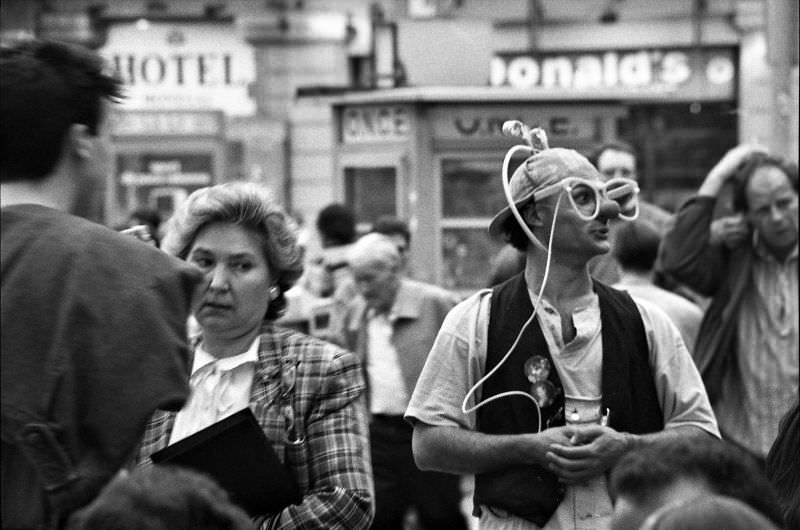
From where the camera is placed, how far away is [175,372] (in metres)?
2.77

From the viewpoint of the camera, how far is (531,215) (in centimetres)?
489

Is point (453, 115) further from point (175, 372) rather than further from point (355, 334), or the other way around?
point (175, 372)

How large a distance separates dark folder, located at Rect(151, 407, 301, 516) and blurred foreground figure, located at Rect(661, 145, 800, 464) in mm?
3773

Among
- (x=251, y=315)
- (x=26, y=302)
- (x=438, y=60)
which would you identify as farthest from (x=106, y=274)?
(x=438, y=60)

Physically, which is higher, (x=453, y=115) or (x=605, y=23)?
(x=605, y=23)

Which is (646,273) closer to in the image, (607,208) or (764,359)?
(764,359)

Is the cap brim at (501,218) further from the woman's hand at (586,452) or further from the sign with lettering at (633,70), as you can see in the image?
the sign with lettering at (633,70)

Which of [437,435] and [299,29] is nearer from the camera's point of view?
[437,435]

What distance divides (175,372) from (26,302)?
248mm

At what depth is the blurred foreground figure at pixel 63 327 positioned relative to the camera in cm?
267

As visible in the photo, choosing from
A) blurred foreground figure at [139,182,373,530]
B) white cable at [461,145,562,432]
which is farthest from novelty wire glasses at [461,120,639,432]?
blurred foreground figure at [139,182,373,530]

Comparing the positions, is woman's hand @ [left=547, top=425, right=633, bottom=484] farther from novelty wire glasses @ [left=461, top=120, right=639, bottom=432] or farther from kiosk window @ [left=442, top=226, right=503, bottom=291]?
kiosk window @ [left=442, top=226, right=503, bottom=291]

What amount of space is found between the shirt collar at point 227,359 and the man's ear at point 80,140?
5.02 feet

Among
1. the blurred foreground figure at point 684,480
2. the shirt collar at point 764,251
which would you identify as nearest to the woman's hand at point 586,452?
the blurred foreground figure at point 684,480
